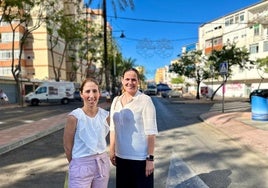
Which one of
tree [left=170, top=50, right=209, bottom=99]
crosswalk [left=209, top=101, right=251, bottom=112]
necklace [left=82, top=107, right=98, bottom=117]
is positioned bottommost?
crosswalk [left=209, top=101, right=251, bottom=112]

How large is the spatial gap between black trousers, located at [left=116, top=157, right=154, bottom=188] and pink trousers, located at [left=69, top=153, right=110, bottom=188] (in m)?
0.36

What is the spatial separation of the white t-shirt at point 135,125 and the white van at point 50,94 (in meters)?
30.9

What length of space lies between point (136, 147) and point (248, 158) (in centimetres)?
478

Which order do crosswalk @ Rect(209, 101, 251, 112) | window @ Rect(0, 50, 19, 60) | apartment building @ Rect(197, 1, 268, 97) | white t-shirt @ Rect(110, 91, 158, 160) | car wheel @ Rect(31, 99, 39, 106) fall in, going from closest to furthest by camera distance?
white t-shirt @ Rect(110, 91, 158, 160) < crosswalk @ Rect(209, 101, 251, 112) < car wheel @ Rect(31, 99, 39, 106) < apartment building @ Rect(197, 1, 268, 97) < window @ Rect(0, 50, 19, 60)

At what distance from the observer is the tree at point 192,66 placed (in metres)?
41.7

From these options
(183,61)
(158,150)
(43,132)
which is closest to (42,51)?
(183,61)

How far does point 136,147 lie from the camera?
3.40 meters

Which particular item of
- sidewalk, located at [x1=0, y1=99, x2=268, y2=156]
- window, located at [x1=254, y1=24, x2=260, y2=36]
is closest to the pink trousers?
sidewalk, located at [x1=0, y1=99, x2=268, y2=156]

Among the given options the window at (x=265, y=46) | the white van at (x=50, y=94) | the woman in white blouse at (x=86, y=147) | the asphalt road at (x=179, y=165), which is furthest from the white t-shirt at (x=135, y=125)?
the window at (x=265, y=46)

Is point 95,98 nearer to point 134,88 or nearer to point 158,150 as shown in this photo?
point 134,88

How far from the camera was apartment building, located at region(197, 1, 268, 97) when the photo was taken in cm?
5034

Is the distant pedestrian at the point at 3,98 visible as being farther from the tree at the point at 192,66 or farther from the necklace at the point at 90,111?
the necklace at the point at 90,111

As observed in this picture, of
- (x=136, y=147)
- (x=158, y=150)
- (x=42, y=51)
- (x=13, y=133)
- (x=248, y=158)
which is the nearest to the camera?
(x=136, y=147)

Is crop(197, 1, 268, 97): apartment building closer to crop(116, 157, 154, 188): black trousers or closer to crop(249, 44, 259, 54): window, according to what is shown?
crop(249, 44, 259, 54): window
